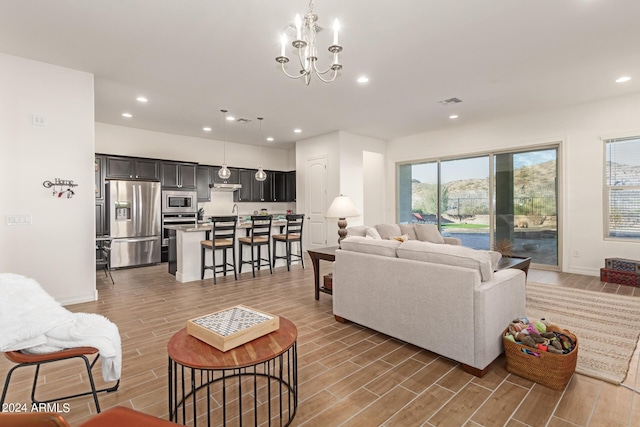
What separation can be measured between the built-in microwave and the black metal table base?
201 inches

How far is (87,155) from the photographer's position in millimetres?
4020

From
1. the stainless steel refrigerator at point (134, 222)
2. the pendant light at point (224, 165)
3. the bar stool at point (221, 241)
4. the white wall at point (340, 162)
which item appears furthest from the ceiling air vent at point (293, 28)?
the stainless steel refrigerator at point (134, 222)

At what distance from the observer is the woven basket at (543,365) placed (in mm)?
2047

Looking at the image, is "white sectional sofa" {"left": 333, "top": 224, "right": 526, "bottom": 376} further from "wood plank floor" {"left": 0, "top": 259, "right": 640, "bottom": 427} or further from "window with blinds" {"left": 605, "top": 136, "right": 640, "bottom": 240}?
"window with blinds" {"left": 605, "top": 136, "right": 640, "bottom": 240}

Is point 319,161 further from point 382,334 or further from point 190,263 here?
point 382,334

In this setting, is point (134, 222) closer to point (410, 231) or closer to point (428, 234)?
point (410, 231)

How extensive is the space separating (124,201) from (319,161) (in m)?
4.12

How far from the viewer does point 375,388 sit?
2102 millimetres

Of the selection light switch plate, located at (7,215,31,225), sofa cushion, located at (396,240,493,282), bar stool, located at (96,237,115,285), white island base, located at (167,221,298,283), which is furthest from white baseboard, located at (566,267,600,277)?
light switch plate, located at (7,215,31,225)

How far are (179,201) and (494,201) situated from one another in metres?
6.57

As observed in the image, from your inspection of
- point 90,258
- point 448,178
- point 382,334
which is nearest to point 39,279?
point 90,258

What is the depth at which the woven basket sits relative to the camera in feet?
6.72

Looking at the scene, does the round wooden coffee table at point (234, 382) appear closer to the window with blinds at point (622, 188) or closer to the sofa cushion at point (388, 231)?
the sofa cushion at point (388, 231)

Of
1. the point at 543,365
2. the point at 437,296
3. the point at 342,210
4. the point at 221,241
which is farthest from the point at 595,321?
the point at 221,241
